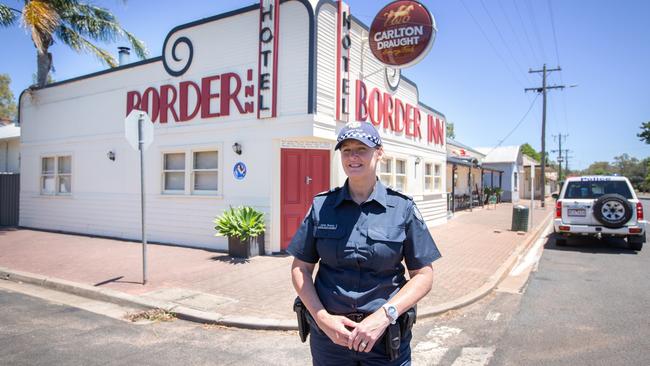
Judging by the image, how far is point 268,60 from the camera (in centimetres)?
934

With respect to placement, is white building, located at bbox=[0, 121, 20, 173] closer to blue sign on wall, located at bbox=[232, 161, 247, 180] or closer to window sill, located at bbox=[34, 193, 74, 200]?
window sill, located at bbox=[34, 193, 74, 200]

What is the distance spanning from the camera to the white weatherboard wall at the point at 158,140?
9.23 m


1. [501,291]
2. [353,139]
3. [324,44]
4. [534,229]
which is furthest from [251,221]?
[534,229]

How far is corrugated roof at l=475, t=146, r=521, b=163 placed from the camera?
37.1 meters

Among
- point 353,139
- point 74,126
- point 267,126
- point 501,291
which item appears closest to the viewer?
point 353,139

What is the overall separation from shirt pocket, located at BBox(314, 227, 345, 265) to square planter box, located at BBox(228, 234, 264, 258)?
672 centimetres

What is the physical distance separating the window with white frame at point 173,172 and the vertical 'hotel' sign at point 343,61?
4493mm

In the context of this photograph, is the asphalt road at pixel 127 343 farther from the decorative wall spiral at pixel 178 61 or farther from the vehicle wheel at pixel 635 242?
the vehicle wheel at pixel 635 242

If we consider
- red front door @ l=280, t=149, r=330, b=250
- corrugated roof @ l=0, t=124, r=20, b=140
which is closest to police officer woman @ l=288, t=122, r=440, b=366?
red front door @ l=280, t=149, r=330, b=250

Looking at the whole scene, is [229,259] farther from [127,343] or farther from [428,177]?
[428,177]

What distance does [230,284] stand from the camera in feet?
22.3

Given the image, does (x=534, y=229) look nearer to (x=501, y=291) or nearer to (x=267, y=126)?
(x=501, y=291)

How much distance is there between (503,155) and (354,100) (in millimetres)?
32081

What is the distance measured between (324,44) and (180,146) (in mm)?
4617
